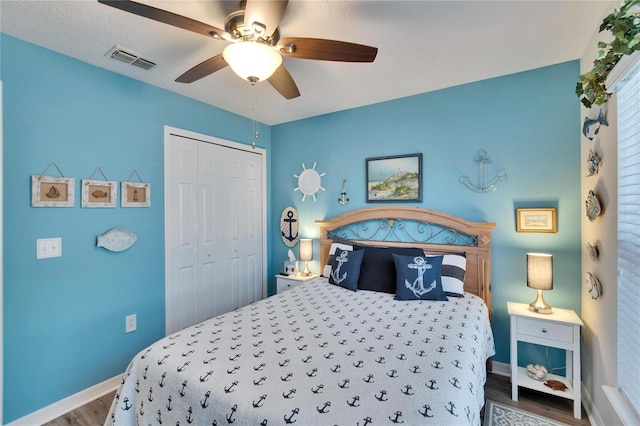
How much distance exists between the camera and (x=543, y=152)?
233 cm

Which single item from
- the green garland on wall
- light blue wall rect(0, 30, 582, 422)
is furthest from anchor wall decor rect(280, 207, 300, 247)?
the green garland on wall

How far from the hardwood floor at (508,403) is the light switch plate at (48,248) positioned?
1.16 meters

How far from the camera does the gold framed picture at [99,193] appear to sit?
2.18 m

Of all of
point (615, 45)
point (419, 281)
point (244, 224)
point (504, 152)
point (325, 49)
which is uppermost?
point (325, 49)

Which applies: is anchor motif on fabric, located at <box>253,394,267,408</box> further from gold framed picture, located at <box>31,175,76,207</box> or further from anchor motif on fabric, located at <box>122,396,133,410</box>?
gold framed picture, located at <box>31,175,76,207</box>

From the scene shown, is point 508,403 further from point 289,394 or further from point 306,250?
point 306,250

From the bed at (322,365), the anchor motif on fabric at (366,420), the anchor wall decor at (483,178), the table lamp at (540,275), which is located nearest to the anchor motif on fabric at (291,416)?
the bed at (322,365)

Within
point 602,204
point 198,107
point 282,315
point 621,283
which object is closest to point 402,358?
point 282,315

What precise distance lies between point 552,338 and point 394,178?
5.95ft

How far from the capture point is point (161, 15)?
131 centimetres

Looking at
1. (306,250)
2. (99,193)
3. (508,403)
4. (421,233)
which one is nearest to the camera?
(508,403)

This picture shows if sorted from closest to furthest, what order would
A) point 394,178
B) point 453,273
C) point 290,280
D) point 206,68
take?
point 206,68 < point 453,273 < point 394,178 < point 290,280

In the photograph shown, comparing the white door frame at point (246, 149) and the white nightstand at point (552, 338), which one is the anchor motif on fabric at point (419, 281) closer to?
the white nightstand at point (552, 338)

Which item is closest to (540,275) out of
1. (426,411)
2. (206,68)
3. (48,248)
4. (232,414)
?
(426,411)
